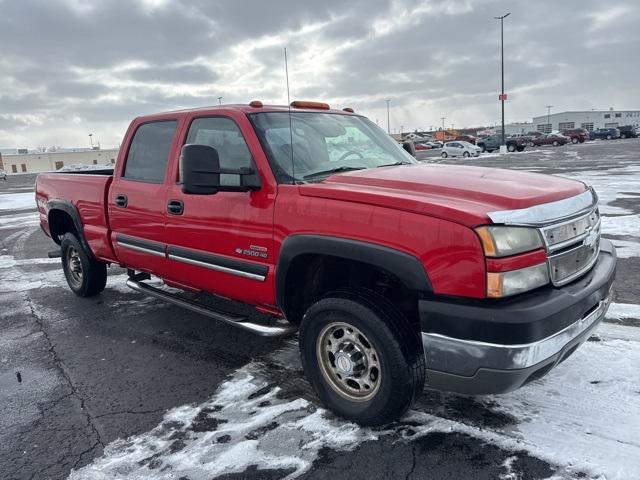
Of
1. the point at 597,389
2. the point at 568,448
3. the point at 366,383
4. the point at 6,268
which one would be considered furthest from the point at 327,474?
the point at 6,268

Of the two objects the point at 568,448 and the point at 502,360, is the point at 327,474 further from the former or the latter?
the point at 568,448

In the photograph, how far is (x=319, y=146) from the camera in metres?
3.79

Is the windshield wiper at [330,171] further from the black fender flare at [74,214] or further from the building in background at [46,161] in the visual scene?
the building in background at [46,161]

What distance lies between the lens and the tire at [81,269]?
577cm

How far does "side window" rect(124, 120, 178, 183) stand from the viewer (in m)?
4.42

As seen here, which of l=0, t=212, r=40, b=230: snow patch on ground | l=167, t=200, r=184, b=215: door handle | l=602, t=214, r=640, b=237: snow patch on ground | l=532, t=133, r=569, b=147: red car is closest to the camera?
Answer: l=167, t=200, r=184, b=215: door handle

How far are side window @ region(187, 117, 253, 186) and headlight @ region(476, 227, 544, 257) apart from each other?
1738 mm

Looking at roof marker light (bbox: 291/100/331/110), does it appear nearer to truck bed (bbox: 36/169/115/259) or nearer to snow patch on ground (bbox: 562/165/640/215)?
truck bed (bbox: 36/169/115/259)

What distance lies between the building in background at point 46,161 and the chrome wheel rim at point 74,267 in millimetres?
99196

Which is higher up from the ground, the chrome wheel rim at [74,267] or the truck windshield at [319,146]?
the truck windshield at [319,146]

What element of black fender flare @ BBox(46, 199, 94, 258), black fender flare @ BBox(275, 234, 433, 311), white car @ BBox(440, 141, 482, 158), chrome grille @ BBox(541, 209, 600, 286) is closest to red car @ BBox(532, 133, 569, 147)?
white car @ BBox(440, 141, 482, 158)

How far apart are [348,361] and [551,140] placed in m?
50.5

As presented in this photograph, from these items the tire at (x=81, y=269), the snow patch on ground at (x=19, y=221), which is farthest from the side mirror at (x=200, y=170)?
A: the snow patch on ground at (x=19, y=221)

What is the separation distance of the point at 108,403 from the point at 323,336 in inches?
63.3
